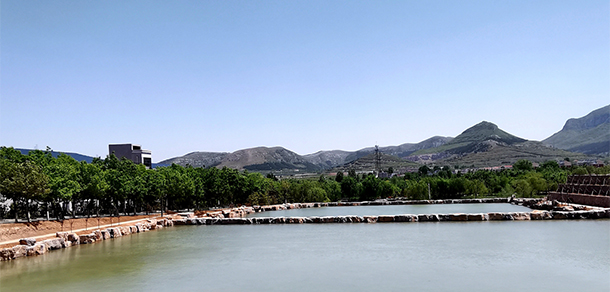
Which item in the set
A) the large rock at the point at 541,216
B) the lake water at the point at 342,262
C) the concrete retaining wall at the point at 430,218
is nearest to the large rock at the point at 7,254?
the lake water at the point at 342,262

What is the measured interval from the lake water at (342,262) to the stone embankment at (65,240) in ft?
2.72

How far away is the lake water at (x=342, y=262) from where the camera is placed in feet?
59.3

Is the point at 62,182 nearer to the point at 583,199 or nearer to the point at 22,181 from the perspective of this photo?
the point at 22,181

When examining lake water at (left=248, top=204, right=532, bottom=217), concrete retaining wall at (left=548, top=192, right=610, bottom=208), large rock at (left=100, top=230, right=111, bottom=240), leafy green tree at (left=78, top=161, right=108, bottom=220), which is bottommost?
lake water at (left=248, top=204, right=532, bottom=217)

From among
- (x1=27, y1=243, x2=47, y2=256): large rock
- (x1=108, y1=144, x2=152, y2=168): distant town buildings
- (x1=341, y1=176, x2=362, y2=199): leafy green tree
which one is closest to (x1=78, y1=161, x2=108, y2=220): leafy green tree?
→ (x1=27, y1=243, x2=47, y2=256): large rock

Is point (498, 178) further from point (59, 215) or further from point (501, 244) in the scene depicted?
point (59, 215)

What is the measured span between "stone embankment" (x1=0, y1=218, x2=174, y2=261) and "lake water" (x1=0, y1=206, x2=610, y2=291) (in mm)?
830

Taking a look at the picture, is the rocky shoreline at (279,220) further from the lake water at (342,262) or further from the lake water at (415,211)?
the lake water at (415,211)

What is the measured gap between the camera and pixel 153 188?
4978 centimetres

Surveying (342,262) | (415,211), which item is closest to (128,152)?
(415,211)

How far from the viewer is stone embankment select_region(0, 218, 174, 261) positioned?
86.9 ft

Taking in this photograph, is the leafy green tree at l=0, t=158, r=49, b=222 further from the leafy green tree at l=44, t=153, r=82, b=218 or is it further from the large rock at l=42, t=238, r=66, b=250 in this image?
the large rock at l=42, t=238, r=66, b=250

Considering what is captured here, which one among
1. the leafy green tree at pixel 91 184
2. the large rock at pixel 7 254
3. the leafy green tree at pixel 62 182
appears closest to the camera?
the large rock at pixel 7 254

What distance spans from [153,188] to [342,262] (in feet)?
107
